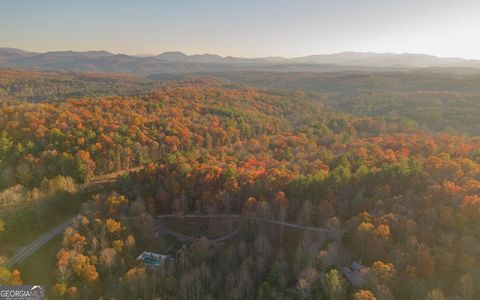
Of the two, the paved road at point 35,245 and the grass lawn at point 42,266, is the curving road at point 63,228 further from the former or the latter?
the grass lawn at point 42,266

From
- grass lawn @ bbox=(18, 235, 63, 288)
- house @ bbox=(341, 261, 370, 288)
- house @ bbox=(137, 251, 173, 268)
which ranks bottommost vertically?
grass lawn @ bbox=(18, 235, 63, 288)

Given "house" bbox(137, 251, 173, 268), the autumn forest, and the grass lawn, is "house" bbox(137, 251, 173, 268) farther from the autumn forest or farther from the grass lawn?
the grass lawn

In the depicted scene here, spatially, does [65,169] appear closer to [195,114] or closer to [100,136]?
[100,136]

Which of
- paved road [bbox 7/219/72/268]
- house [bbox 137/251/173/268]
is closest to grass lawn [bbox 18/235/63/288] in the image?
paved road [bbox 7/219/72/268]

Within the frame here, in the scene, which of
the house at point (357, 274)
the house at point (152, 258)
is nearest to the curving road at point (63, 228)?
the house at point (357, 274)

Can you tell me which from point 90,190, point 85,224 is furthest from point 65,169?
point 85,224

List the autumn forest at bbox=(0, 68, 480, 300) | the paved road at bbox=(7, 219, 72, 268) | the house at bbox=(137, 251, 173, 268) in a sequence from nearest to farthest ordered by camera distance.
Answer: the autumn forest at bbox=(0, 68, 480, 300), the house at bbox=(137, 251, 173, 268), the paved road at bbox=(7, 219, 72, 268)
